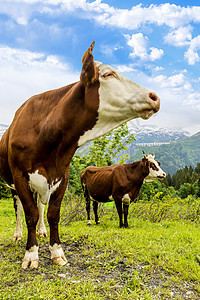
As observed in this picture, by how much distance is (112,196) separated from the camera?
8023 millimetres

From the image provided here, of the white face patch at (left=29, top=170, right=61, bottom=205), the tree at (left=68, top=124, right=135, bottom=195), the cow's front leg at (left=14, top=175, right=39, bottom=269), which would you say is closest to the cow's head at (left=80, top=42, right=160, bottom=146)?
the white face patch at (left=29, top=170, right=61, bottom=205)

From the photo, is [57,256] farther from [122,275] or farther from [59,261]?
[122,275]

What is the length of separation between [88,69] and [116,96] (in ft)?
1.74

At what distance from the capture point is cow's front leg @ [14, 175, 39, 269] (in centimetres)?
362

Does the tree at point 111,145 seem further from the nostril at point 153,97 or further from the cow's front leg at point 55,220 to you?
the nostril at point 153,97

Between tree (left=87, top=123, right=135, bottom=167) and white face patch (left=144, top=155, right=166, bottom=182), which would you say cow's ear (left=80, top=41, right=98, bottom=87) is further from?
tree (left=87, top=123, right=135, bottom=167)

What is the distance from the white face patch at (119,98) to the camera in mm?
3307

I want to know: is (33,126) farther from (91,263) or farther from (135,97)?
(91,263)

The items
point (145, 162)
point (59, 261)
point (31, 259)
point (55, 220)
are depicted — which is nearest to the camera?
point (31, 259)

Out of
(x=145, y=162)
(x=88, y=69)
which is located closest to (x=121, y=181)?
(x=145, y=162)

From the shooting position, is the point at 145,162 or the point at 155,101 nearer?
the point at 155,101

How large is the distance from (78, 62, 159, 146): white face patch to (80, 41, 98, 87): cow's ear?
14 centimetres

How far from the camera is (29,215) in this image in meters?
3.71

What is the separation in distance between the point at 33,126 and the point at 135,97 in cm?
161
